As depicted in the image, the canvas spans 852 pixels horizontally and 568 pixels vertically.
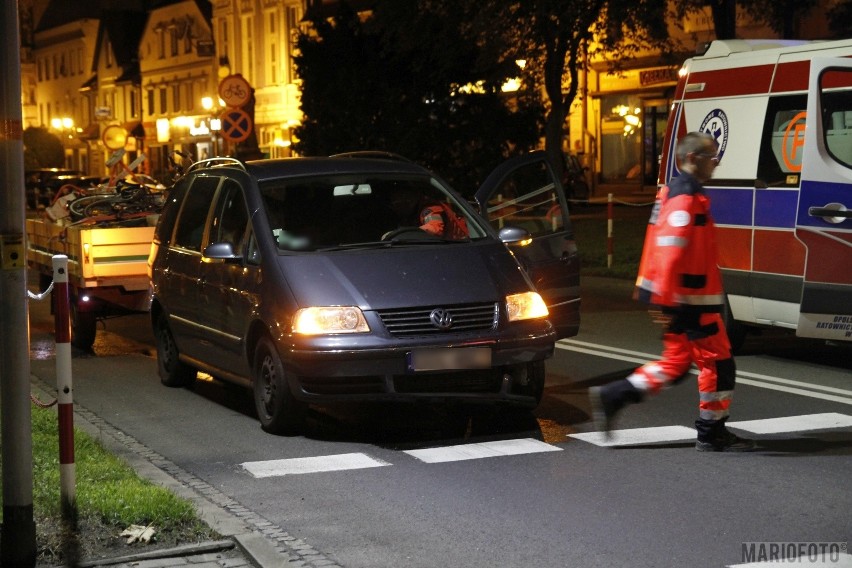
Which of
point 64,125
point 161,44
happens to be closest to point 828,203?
point 161,44

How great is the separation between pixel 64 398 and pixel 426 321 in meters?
2.69

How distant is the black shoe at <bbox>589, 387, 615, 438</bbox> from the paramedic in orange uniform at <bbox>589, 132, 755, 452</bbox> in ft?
0.42

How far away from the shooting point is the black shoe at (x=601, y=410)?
27.6 ft

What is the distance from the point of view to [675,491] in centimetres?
739

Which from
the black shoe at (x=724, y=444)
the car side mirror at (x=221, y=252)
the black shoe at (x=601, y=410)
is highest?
the car side mirror at (x=221, y=252)

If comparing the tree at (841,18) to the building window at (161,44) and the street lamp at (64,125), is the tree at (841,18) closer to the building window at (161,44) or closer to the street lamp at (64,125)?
the building window at (161,44)

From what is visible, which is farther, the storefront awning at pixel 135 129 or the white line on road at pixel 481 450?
the storefront awning at pixel 135 129

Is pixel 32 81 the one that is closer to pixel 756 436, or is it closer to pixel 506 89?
pixel 506 89

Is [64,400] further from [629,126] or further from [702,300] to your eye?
[629,126]

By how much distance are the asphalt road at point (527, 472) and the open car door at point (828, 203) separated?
0.54 meters

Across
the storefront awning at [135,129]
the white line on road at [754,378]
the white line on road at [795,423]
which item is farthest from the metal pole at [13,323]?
the storefront awning at [135,129]

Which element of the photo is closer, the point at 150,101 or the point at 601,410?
the point at 601,410

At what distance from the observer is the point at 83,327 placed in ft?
46.5

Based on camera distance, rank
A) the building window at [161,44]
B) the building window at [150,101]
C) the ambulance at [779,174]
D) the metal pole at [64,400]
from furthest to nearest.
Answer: the building window at [150,101]
the building window at [161,44]
the ambulance at [779,174]
the metal pole at [64,400]
